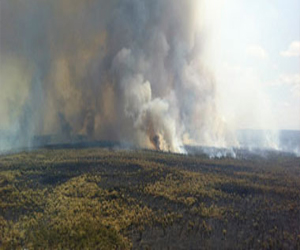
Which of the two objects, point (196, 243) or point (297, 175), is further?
point (297, 175)

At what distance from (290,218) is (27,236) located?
37623mm

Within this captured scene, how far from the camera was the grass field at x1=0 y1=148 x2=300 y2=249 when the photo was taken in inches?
1455

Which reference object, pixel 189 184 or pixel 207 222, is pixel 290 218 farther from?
pixel 189 184

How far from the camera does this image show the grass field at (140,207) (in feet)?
121

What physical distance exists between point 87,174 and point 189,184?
2243 centimetres

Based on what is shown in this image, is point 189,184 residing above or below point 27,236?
above

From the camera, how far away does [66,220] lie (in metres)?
41.6

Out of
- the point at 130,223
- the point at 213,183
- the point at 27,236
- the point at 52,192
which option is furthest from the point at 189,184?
the point at 27,236

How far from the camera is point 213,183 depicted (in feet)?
207

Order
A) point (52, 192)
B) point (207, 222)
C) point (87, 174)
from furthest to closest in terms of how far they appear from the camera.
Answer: point (87, 174) < point (52, 192) < point (207, 222)

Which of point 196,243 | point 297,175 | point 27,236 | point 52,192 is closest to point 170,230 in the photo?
point 196,243

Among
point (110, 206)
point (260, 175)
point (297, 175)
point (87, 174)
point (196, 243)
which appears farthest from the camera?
point (297, 175)

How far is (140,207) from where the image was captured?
Result: 157 ft

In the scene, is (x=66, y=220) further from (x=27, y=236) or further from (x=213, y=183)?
(x=213, y=183)
